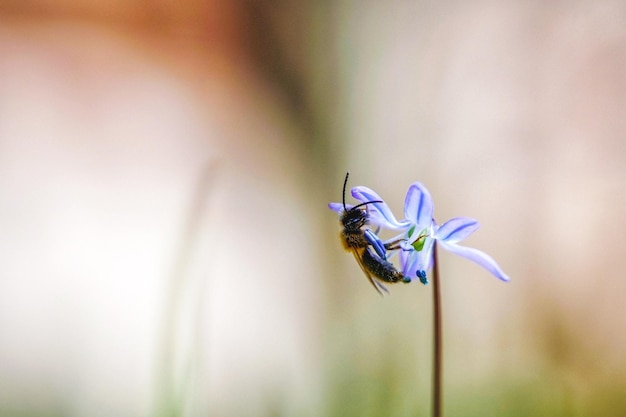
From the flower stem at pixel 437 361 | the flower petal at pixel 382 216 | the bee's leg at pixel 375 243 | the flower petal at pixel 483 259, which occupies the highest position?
the flower petal at pixel 382 216

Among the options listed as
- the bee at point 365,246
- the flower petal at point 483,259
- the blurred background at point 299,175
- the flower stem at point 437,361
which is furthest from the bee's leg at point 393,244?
the blurred background at point 299,175

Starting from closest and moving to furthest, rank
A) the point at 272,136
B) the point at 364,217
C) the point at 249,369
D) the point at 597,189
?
the point at 364,217
the point at 249,369
the point at 597,189
the point at 272,136

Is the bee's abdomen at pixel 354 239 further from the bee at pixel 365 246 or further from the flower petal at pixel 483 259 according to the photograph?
the flower petal at pixel 483 259

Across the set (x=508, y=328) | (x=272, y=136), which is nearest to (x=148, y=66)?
(x=272, y=136)

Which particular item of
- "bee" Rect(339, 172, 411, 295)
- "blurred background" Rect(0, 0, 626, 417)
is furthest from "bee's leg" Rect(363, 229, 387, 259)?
"blurred background" Rect(0, 0, 626, 417)

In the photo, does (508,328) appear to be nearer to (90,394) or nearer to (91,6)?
(90,394)

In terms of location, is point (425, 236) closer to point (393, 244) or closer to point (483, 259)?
point (393, 244)
